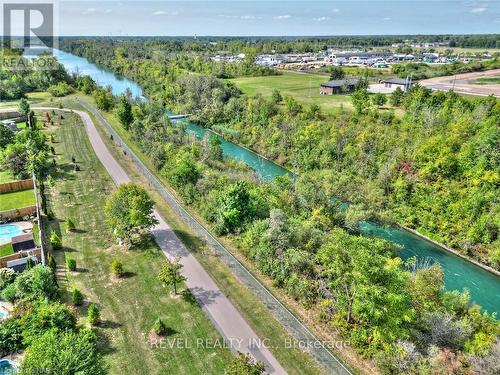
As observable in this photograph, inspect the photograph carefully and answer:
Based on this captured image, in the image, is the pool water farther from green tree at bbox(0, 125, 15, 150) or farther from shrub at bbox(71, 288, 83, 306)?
green tree at bbox(0, 125, 15, 150)

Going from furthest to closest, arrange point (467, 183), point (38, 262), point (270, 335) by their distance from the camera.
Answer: point (467, 183)
point (38, 262)
point (270, 335)

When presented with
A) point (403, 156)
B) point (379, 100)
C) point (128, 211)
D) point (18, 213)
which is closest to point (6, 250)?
point (18, 213)

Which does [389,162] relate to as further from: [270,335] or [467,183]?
[270,335]

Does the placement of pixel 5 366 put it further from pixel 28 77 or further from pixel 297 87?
pixel 28 77

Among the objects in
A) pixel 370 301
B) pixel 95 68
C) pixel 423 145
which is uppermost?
pixel 95 68

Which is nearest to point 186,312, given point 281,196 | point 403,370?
point 403,370

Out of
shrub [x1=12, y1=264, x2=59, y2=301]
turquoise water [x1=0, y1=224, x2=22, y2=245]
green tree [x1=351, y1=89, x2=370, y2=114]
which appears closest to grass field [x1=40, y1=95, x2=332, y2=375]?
shrub [x1=12, y1=264, x2=59, y2=301]

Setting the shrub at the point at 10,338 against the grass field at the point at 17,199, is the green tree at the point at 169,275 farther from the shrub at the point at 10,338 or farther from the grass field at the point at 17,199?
the grass field at the point at 17,199

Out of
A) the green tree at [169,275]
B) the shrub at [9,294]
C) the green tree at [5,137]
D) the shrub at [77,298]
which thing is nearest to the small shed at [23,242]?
the shrub at [9,294]
